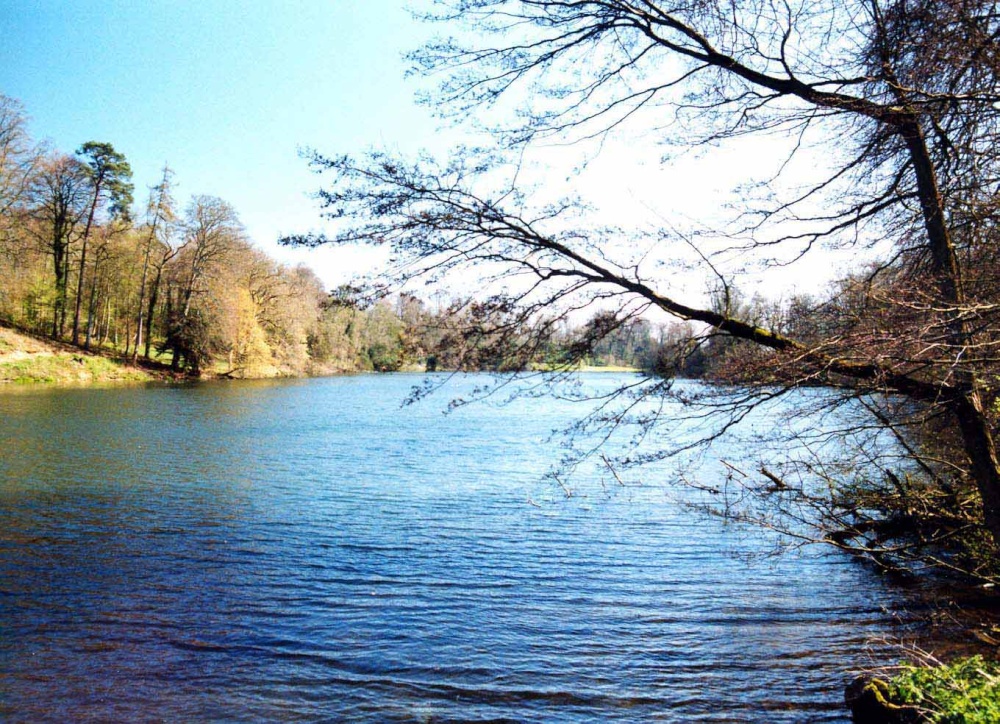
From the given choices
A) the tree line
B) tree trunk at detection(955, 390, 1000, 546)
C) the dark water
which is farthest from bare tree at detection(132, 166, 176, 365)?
tree trunk at detection(955, 390, 1000, 546)

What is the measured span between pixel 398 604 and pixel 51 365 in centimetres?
3680

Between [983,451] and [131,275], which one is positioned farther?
[131,275]

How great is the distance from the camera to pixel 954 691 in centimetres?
418

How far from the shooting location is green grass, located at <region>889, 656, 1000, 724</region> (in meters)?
3.76

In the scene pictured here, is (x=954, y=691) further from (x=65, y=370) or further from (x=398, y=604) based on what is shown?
(x=65, y=370)

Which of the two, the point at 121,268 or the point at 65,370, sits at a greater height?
the point at 121,268

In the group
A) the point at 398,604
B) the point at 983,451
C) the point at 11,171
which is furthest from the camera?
the point at 11,171

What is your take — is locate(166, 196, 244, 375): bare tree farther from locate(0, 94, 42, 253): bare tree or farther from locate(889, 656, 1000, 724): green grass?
locate(889, 656, 1000, 724): green grass

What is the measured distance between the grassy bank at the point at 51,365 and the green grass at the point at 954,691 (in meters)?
39.4

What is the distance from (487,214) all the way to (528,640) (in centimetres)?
425

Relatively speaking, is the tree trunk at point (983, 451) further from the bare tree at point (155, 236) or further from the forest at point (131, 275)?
the bare tree at point (155, 236)

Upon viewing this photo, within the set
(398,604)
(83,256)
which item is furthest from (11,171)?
(398,604)

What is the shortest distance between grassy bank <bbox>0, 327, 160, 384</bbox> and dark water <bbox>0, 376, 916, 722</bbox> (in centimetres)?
2393

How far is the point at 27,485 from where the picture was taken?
12648 millimetres
